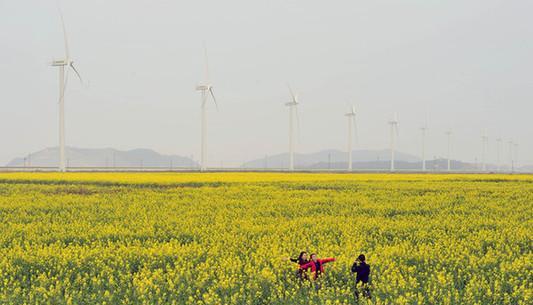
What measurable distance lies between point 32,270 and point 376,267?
9.44 m

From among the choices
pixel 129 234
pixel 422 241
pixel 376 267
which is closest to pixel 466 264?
pixel 376 267

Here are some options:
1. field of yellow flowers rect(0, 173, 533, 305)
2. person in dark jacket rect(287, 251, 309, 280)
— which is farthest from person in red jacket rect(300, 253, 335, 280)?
field of yellow flowers rect(0, 173, 533, 305)

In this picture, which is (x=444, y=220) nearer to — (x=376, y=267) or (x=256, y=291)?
(x=376, y=267)

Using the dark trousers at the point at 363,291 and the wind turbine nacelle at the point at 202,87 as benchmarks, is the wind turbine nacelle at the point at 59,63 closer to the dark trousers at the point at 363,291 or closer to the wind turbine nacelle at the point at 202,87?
the wind turbine nacelle at the point at 202,87

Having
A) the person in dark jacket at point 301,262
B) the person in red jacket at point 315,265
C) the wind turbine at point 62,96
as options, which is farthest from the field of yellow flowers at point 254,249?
the wind turbine at point 62,96

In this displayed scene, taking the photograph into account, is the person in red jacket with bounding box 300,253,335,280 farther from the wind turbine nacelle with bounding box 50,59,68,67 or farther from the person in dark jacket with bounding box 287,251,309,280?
the wind turbine nacelle with bounding box 50,59,68,67

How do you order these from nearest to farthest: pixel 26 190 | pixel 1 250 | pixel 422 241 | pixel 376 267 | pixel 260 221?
pixel 376 267
pixel 1 250
pixel 422 241
pixel 260 221
pixel 26 190

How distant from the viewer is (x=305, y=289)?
11914 millimetres

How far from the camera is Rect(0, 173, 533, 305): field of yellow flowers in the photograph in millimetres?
12062

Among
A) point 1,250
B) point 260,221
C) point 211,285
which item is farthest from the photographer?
point 260,221

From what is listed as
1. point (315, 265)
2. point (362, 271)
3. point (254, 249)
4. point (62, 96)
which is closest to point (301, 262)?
point (315, 265)

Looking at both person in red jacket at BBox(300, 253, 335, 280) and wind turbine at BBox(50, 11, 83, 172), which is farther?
wind turbine at BBox(50, 11, 83, 172)

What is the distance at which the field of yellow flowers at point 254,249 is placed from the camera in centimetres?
1206

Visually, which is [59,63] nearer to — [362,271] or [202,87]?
[202,87]
